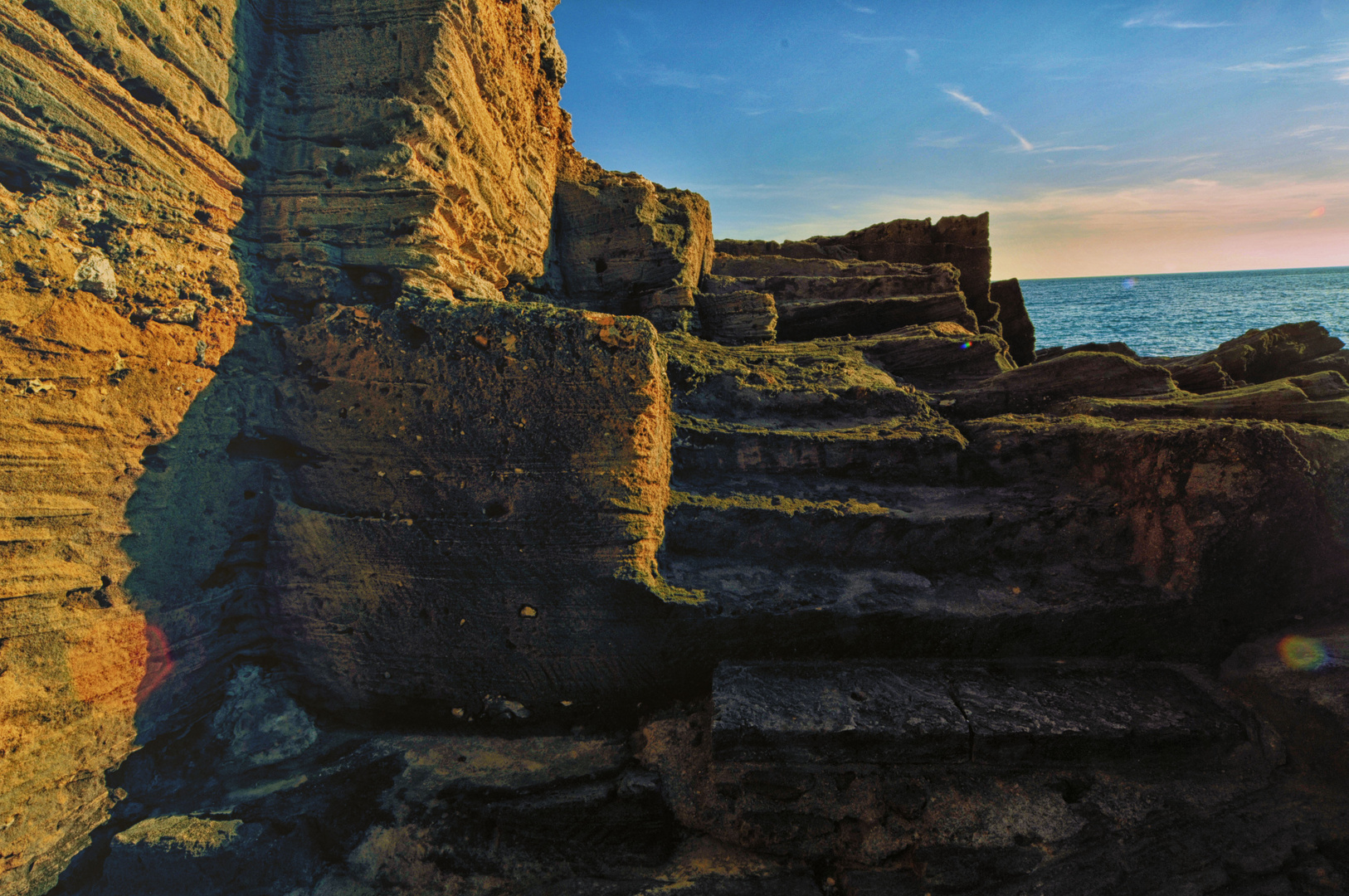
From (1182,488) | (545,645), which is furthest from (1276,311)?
(545,645)

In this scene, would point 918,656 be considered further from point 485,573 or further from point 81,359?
point 81,359

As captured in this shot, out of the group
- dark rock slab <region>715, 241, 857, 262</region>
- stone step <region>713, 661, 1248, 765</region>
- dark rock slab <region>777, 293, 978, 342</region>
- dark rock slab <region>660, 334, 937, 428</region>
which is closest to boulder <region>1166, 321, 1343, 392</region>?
dark rock slab <region>777, 293, 978, 342</region>

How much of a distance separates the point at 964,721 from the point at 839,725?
756 millimetres

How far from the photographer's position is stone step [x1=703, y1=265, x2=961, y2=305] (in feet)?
32.1

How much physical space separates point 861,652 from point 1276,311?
67.6 m

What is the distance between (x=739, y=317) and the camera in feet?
25.7

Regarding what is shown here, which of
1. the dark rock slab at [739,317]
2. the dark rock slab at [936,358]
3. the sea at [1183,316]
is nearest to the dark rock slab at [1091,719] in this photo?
the dark rock slab at [936,358]

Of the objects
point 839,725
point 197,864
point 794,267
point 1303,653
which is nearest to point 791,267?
point 794,267

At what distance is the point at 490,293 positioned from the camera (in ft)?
17.3

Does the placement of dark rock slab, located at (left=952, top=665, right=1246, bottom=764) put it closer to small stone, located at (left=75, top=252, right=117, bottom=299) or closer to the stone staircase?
the stone staircase

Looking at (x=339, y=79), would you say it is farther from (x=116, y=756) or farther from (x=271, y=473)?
(x=116, y=756)

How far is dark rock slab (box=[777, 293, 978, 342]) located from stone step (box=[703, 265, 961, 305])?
89 cm

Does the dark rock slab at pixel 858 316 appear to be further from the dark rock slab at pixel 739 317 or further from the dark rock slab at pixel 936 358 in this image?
the dark rock slab at pixel 936 358

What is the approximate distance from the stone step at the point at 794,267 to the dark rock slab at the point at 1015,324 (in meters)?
2.93
